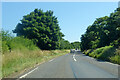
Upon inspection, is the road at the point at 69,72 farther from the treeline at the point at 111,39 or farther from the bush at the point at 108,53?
the bush at the point at 108,53

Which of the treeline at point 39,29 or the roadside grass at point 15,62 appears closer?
the roadside grass at point 15,62

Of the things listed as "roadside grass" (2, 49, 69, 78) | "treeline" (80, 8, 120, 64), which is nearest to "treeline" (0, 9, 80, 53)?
"treeline" (80, 8, 120, 64)

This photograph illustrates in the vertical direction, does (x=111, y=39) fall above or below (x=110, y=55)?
above

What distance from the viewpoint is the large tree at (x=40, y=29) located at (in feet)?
134

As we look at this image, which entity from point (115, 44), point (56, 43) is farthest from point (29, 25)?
point (115, 44)

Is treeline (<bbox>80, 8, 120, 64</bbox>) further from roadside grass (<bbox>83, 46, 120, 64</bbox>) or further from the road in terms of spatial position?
the road

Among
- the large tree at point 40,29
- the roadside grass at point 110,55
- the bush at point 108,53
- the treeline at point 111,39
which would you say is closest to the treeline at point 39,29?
the large tree at point 40,29

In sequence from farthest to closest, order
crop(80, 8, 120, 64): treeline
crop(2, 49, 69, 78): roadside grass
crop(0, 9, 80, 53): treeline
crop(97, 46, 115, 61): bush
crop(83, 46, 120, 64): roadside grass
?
crop(0, 9, 80, 53): treeline < crop(97, 46, 115, 61): bush < crop(80, 8, 120, 64): treeline < crop(83, 46, 120, 64): roadside grass < crop(2, 49, 69, 78): roadside grass

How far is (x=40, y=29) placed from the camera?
41.1 m

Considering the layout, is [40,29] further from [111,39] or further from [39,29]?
[111,39]

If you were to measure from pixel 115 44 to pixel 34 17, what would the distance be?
2653cm

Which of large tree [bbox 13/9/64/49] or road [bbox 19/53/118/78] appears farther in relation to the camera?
large tree [bbox 13/9/64/49]

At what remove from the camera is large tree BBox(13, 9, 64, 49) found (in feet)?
134

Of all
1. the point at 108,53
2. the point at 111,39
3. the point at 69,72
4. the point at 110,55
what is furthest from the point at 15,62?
the point at 111,39
